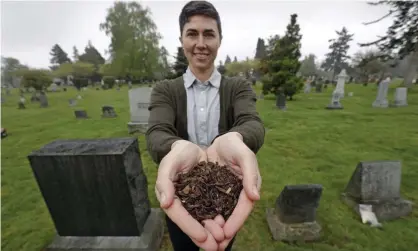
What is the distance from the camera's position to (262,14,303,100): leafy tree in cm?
1848

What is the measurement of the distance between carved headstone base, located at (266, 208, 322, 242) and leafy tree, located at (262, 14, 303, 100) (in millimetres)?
15814

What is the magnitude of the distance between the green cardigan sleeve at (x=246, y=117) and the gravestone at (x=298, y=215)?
2.17m

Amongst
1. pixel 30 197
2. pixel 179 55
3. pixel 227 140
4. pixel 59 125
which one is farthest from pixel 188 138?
pixel 179 55

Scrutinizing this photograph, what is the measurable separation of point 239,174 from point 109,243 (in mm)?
2668

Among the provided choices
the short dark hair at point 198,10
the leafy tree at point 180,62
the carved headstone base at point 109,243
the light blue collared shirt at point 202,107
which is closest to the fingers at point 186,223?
the light blue collared shirt at point 202,107

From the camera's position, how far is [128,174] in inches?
113

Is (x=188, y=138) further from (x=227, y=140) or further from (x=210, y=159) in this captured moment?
(x=227, y=140)

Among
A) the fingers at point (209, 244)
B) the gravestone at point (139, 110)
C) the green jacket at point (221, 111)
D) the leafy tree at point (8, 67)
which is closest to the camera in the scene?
the fingers at point (209, 244)

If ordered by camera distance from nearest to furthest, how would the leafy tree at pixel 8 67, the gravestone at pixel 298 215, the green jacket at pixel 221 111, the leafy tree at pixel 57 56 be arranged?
1. the green jacket at pixel 221 111
2. the gravestone at pixel 298 215
3. the leafy tree at pixel 8 67
4. the leafy tree at pixel 57 56

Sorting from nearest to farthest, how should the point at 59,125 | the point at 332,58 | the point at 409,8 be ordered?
the point at 59,125, the point at 409,8, the point at 332,58

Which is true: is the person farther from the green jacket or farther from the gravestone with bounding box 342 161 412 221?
the gravestone with bounding box 342 161 412 221

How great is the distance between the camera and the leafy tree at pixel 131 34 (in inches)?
1257

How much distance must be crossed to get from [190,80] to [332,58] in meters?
86.7

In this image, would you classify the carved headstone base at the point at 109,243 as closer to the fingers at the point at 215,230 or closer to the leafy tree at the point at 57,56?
the fingers at the point at 215,230
